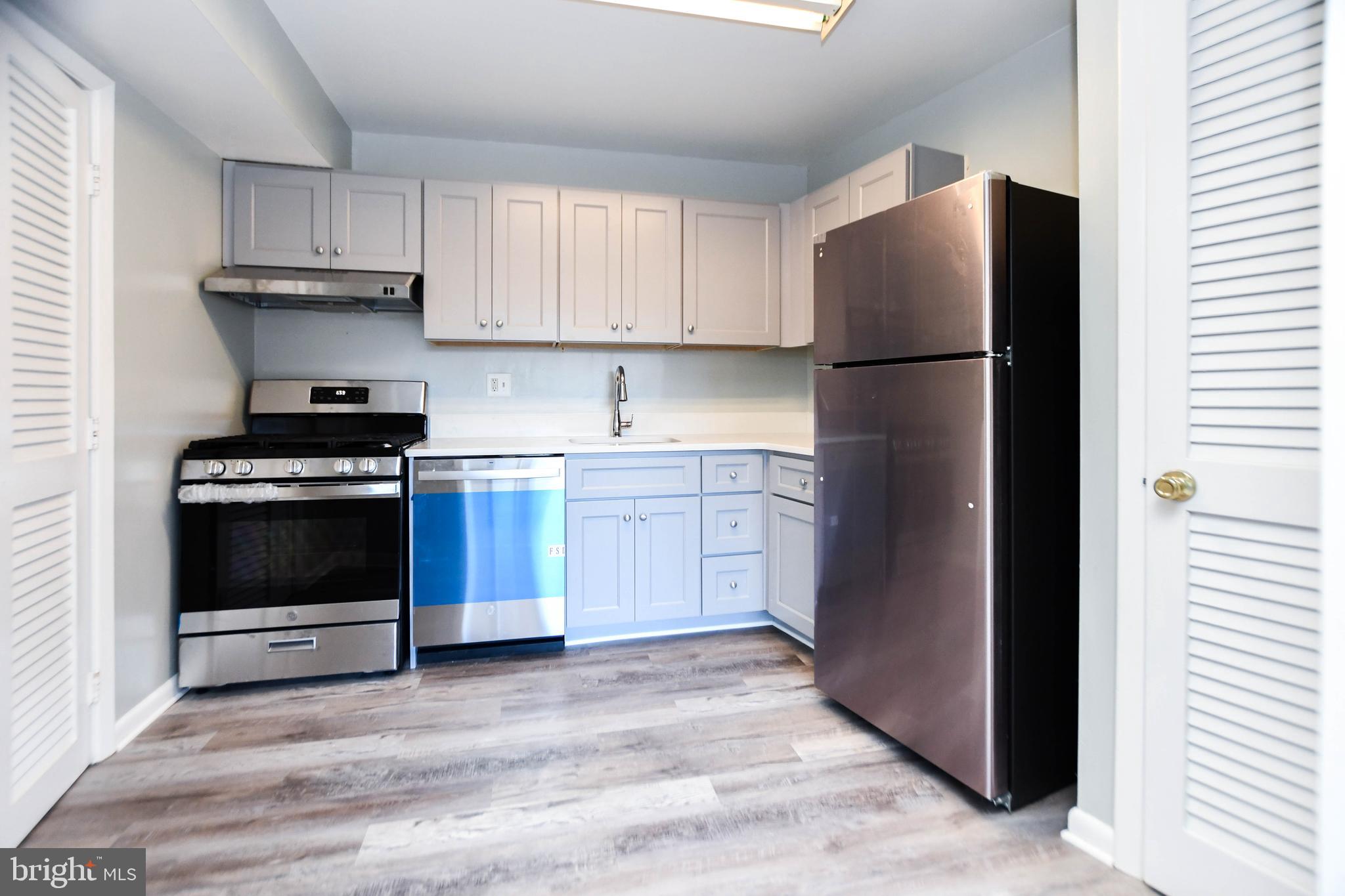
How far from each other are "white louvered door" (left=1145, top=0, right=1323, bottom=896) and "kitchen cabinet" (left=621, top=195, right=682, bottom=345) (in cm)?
208

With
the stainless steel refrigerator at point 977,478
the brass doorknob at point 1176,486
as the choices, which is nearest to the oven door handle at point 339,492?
the stainless steel refrigerator at point 977,478

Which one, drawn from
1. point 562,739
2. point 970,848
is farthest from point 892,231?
point 562,739

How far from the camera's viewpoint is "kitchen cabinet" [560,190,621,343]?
3.01 metres

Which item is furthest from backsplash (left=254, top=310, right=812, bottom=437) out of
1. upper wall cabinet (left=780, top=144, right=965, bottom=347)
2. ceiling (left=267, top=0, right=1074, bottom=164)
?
ceiling (left=267, top=0, right=1074, bottom=164)

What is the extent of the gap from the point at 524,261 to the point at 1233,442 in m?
2.64

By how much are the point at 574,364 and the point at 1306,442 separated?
9.18 ft

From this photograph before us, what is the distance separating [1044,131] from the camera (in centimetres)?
227

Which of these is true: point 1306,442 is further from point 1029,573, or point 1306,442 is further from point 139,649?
point 139,649

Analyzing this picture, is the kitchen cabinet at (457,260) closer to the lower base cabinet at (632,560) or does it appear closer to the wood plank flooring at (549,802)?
the lower base cabinet at (632,560)

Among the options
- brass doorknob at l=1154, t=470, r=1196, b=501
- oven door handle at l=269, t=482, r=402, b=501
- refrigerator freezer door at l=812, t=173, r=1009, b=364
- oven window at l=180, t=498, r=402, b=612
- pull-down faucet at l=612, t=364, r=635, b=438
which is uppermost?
refrigerator freezer door at l=812, t=173, r=1009, b=364

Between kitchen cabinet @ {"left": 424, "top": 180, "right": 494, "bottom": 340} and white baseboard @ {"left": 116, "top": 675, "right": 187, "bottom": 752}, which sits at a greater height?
kitchen cabinet @ {"left": 424, "top": 180, "right": 494, "bottom": 340}

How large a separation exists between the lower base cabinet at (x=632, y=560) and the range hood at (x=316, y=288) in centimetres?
121

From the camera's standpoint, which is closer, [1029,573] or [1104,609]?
[1104,609]

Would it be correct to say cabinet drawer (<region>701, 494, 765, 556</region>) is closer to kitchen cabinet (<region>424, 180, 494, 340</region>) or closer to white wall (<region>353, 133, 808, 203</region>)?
kitchen cabinet (<region>424, 180, 494, 340</region>)
